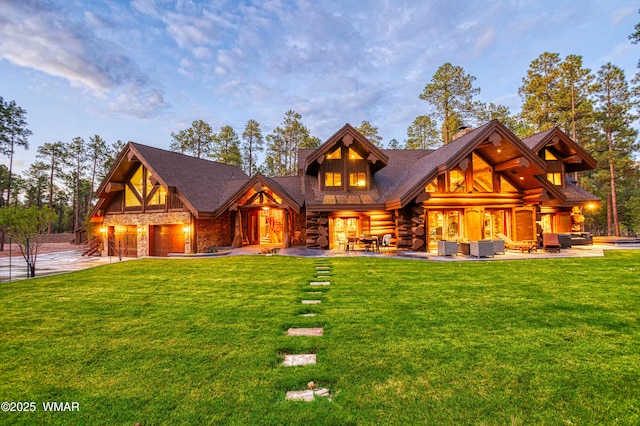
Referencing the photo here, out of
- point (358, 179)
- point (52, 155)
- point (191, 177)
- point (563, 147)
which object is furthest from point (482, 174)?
point (52, 155)

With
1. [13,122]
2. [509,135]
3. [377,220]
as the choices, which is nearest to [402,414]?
[377,220]

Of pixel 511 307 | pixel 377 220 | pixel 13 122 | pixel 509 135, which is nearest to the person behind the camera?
pixel 511 307

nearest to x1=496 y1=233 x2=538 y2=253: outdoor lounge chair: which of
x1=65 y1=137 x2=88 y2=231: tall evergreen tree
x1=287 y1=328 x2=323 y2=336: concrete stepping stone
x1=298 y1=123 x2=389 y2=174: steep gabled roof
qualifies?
x1=298 y1=123 x2=389 y2=174: steep gabled roof

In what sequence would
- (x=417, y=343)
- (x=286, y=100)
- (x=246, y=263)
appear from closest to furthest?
(x=417, y=343) < (x=246, y=263) < (x=286, y=100)

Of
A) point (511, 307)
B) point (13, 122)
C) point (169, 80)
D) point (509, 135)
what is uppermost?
point (169, 80)

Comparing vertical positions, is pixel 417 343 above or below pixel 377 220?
below

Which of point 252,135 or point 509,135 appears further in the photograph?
point 252,135

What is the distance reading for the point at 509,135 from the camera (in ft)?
45.5

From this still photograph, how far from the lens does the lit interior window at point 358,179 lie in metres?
17.8

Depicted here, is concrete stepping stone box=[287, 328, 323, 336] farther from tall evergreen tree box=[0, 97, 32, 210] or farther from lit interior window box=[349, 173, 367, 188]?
tall evergreen tree box=[0, 97, 32, 210]

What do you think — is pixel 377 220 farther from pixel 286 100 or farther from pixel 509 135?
pixel 286 100

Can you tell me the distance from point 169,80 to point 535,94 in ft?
123

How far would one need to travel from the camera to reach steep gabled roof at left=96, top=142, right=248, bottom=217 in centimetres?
1769

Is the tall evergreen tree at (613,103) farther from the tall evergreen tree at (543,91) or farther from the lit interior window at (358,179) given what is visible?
the lit interior window at (358,179)
